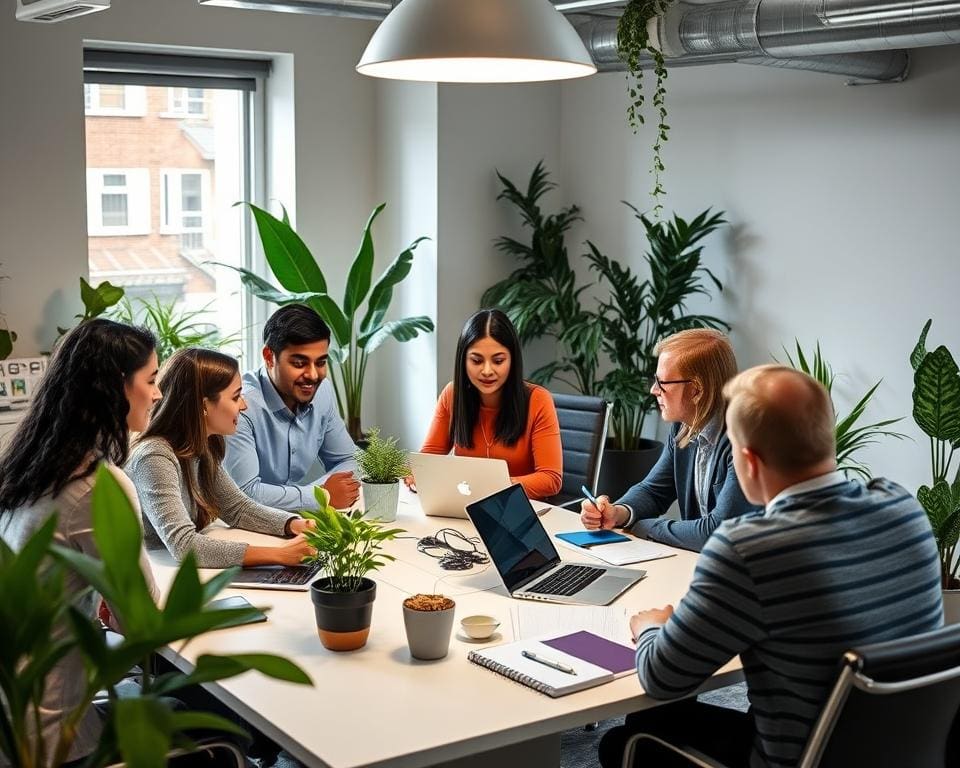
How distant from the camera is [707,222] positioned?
16.9 ft

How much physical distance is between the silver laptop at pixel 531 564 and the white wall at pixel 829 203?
2.25 metres

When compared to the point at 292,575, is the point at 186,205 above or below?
above

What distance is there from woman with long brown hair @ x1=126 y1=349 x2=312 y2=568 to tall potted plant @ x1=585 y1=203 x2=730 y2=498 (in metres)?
2.36

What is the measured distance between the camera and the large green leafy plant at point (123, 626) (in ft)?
4.08

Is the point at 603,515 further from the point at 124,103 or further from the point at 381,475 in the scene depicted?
the point at 124,103

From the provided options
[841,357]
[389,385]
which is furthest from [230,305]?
[841,357]

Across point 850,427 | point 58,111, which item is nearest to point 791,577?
point 850,427

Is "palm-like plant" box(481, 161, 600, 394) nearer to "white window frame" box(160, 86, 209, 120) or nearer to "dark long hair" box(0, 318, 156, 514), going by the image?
"white window frame" box(160, 86, 209, 120)

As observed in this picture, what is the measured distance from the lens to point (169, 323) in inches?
213

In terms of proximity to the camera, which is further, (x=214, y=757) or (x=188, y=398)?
(x=188, y=398)

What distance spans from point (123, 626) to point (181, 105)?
15.3 ft

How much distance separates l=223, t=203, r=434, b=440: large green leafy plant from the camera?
17.0ft

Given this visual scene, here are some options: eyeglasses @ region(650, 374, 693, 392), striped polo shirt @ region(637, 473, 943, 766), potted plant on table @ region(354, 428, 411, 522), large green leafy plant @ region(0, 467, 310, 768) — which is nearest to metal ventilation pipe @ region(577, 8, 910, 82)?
eyeglasses @ region(650, 374, 693, 392)

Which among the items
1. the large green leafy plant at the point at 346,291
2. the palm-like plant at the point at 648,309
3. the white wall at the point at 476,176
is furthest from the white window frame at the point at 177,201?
the palm-like plant at the point at 648,309
